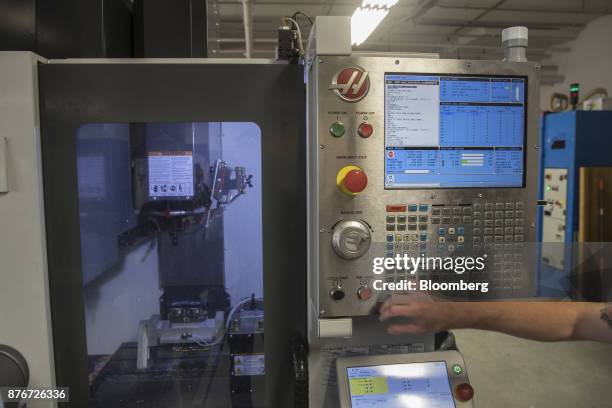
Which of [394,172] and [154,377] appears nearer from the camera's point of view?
[394,172]

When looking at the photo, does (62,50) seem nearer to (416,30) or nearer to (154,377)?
(154,377)

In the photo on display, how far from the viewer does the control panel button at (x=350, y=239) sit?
88 centimetres

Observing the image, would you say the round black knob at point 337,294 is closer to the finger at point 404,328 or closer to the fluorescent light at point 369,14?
the finger at point 404,328

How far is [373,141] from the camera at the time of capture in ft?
2.94

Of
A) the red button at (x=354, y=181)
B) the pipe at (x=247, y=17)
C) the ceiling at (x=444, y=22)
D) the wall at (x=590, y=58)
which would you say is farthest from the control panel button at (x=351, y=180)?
the wall at (x=590, y=58)

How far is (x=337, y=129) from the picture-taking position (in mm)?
877

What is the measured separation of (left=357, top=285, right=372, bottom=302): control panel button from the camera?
0.90 m

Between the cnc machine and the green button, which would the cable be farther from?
the green button

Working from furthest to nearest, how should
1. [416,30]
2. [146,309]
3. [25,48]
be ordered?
[416,30] < [146,309] < [25,48]

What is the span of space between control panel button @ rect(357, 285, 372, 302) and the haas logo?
0.37 m

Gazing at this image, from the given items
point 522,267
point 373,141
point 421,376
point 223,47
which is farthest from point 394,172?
point 223,47

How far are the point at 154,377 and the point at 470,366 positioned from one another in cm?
274

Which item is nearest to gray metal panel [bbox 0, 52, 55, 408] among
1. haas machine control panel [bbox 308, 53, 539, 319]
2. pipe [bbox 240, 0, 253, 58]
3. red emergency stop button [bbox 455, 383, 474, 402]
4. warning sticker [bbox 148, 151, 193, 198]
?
warning sticker [bbox 148, 151, 193, 198]

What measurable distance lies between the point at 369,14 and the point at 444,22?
54.8 inches
